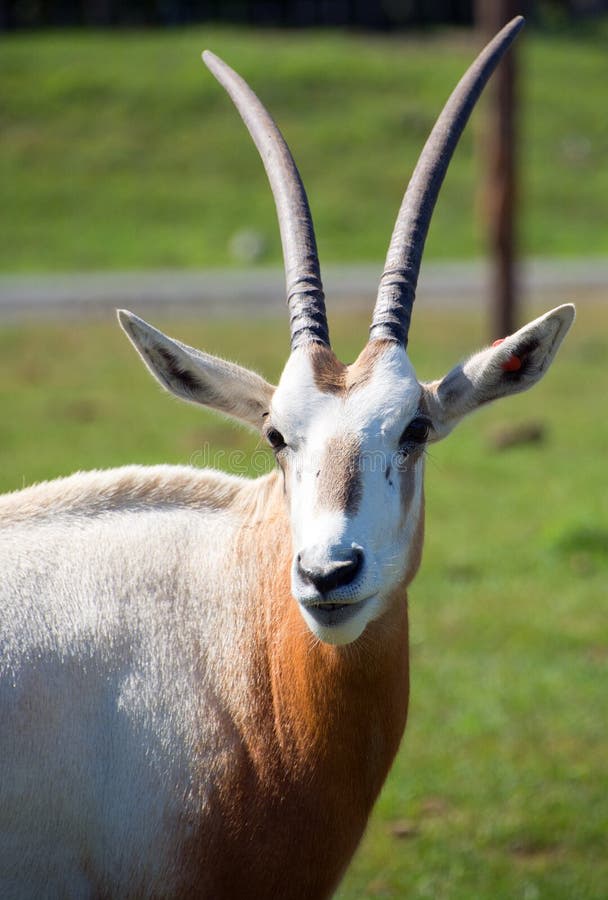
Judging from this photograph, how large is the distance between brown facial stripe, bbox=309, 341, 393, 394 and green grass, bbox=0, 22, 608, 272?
2088 cm

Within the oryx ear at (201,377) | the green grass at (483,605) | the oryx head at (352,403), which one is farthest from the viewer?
the green grass at (483,605)

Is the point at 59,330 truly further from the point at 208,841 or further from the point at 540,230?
the point at 208,841

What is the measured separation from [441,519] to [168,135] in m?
22.9

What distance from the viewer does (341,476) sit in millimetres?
3869

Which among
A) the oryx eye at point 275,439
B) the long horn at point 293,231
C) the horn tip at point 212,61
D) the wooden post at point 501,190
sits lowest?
the oryx eye at point 275,439

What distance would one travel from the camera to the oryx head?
3.78m

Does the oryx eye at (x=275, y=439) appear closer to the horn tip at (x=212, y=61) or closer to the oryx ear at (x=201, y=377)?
the oryx ear at (x=201, y=377)

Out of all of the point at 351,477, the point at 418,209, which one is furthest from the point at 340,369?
the point at 418,209

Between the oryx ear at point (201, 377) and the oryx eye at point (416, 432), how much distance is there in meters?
0.53

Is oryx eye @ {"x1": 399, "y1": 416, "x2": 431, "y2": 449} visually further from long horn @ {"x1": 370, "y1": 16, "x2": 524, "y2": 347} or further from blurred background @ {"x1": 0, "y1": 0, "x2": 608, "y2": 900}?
blurred background @ {"x1": 0, "y1": 0, "x2": 608, "y2": 900}

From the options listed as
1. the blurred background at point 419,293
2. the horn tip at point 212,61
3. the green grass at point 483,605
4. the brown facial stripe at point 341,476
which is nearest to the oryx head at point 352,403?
the brown facial stripe at point 341,476

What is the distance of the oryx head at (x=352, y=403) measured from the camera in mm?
3783

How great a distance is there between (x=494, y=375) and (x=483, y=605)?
4.78m

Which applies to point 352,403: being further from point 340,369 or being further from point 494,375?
point 494,375
